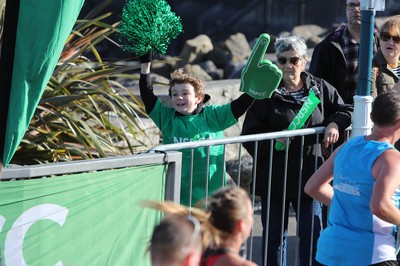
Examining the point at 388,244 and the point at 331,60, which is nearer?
the point at 388,244

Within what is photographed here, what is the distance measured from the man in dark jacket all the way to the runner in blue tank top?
2.17m

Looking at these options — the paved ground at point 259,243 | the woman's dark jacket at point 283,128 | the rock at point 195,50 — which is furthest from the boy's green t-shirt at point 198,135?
the rock at point 195,50

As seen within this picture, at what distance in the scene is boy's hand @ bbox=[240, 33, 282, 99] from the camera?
6.11 metres

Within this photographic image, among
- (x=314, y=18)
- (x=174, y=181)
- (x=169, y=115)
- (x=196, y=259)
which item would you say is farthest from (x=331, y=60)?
(x=314, y=18)

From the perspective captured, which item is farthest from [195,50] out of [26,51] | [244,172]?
[26,51]

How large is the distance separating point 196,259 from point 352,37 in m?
4.20

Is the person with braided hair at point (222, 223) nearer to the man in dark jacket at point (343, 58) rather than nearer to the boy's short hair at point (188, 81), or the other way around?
the boy's short hair at point (188, 81)

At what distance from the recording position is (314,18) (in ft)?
51.8

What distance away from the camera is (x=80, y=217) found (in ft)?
17.3

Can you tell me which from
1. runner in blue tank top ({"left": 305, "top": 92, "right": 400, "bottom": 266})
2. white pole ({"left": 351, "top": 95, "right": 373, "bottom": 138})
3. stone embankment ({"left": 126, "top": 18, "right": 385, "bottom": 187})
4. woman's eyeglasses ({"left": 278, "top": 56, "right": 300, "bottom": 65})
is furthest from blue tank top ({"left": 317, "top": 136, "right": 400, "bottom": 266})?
stone embankment ({"left": 126, "top": 18, "right": 385, "bottom": 187})

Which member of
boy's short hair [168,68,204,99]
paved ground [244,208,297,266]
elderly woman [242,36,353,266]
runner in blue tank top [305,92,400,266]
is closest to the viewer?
runner in blue tank top [305,92,400,266]

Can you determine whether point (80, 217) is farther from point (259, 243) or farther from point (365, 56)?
point (259, 243)

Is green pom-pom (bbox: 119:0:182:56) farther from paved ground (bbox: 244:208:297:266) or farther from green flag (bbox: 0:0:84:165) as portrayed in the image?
paved ground (bbox: 244:208:297:266)

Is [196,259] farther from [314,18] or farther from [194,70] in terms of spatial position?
[314,18]
